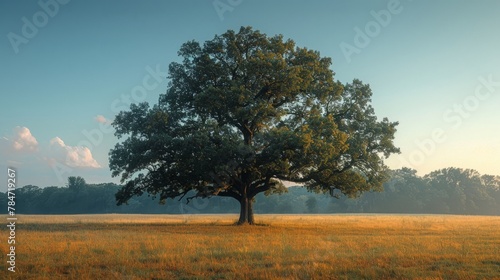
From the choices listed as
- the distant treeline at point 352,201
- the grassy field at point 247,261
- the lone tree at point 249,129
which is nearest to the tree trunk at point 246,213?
the lone tree at point 249,129

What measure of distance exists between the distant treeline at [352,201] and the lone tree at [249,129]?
99369 millimetres

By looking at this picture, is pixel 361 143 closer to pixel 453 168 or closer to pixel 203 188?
pixel 203 188

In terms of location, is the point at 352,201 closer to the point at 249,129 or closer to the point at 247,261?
the point at 249,129

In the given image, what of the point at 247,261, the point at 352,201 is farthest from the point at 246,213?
the point at 352,201

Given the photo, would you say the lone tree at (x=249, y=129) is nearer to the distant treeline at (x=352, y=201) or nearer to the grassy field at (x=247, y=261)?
the grassy field at (x=247, y=261)

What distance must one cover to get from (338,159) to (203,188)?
1236cm

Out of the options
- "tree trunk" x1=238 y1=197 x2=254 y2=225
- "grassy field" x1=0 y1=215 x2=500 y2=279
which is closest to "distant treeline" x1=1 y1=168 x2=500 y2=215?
"tree trunk" x1=238 y1=197 x2=254 y2=225

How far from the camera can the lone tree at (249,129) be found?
32.3 metres

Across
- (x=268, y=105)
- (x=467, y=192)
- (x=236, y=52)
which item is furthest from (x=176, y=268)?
(x=467, y=192)

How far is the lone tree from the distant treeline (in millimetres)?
99369

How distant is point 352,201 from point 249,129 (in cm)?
10794

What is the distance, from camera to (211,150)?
31.5 meters

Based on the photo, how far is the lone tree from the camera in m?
32.3

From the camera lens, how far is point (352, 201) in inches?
5418
